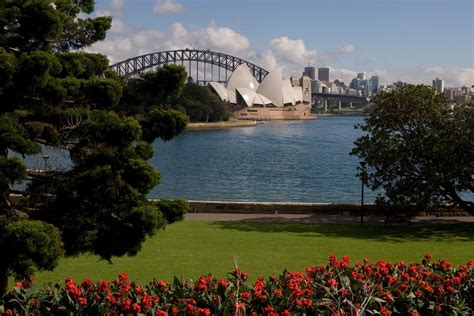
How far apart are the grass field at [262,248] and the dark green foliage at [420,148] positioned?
121cm

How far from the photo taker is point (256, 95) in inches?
4852

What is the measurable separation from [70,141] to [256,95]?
117 metres

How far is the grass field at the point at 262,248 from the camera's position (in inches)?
402

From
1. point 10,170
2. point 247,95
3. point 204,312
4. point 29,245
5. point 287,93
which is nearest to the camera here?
point 204,312

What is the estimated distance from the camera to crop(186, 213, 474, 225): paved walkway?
1767cm

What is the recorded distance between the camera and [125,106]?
8.30 m

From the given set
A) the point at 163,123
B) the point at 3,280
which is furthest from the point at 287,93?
the point at 3,280

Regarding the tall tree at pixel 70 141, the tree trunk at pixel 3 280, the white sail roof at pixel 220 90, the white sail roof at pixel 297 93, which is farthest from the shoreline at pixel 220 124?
the tree trunk at pixel 3 280

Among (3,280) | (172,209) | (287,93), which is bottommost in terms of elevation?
(3,280)

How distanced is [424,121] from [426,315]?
1389 cm

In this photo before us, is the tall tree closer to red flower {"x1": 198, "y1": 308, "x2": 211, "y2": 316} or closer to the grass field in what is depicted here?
the grass field

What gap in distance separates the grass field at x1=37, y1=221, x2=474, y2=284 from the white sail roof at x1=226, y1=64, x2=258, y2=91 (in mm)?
108917

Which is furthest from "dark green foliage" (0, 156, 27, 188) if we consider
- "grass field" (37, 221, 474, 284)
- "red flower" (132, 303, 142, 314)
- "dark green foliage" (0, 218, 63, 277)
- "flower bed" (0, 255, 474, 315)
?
"grass field" (37, 221, 474, 284)

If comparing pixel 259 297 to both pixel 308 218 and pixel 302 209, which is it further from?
pixel 302 209
